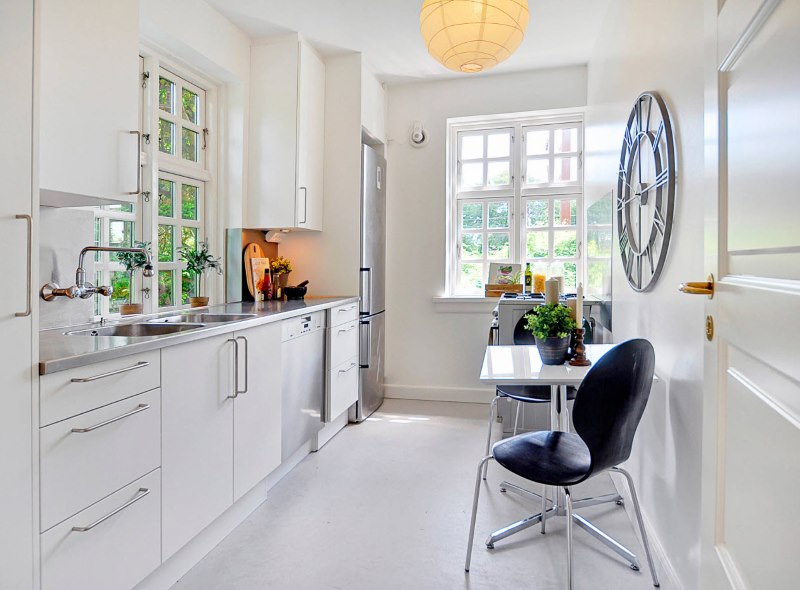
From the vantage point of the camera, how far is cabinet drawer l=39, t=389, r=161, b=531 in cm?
131

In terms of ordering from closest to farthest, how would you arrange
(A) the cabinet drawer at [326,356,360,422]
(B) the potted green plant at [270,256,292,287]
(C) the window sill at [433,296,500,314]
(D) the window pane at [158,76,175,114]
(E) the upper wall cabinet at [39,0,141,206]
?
1. (E) the upper wall cabinet at [39,0,141,206]
2. (D) the window pane at [158,76,175,114]
3. (A) the cabinet drawer at [326,356,360,422]
4. (B) the potted green plant at [270,256,292,287]
5. (C) the window sill at [433,296,500,314]

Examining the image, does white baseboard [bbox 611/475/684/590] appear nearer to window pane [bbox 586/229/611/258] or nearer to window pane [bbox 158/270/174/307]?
window pane [bbox 586/229/611/258]

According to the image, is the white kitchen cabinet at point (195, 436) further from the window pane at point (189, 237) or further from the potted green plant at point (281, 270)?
the potted green plant at point (281, 270)

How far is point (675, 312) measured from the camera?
1.77 metres

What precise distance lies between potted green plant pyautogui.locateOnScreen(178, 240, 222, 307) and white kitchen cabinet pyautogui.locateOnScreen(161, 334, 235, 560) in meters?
1.05

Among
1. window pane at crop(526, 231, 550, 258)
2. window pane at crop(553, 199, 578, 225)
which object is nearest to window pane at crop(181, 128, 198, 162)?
window pane at crop(526, 231, 550, 258)

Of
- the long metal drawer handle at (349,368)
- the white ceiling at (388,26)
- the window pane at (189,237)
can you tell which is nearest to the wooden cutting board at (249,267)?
the window pane at (189,237)

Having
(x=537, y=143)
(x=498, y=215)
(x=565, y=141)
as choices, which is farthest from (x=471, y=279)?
(x=565, y=141)

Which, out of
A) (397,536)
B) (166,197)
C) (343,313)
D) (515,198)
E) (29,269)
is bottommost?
(397,536)

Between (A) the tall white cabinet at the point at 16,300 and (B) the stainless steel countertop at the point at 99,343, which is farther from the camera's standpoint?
(B) the stainless steel countertop at the point at 99,343

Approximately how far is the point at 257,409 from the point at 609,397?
1.53 meters

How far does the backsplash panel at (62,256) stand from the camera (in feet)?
6.56

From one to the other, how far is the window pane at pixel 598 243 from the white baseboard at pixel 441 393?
142 cm

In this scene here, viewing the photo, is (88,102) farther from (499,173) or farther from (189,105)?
(499,173)
